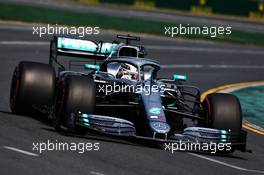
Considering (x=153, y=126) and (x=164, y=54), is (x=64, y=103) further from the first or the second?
(x=164, y=54)

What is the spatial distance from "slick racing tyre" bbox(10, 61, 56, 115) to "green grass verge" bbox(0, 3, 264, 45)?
75.7 ft

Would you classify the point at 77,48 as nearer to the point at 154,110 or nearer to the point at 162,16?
the point at 154,110

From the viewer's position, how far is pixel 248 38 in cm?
4625

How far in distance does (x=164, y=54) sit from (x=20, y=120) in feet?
60.9

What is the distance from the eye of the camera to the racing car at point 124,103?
13.9 metres

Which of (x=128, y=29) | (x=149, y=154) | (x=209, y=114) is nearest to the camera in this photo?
(x=149, y=154)

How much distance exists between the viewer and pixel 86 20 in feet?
136

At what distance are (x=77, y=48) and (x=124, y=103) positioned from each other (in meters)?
3.53

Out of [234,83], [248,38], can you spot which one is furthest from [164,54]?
[248,38]

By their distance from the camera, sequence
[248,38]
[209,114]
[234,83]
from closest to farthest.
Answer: [209,114]
[234,83]
[248,38]

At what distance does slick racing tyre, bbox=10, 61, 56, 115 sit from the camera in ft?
50.1

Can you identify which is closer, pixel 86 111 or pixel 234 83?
pixel 86 111

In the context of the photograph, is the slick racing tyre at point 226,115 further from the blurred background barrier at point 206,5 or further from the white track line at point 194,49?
the blurred background barrier at point 206,5

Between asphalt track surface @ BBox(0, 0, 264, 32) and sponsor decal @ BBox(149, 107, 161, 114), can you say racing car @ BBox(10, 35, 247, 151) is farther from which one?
asphalt track surface @ BBox(0, 0, 264, 32)
